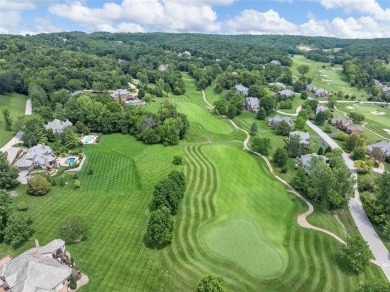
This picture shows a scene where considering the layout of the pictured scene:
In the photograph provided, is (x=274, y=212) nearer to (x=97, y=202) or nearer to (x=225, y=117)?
(x=97, y=202)

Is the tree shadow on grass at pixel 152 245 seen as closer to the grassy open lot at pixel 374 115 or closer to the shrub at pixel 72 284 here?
the shrub at pixel 72 284

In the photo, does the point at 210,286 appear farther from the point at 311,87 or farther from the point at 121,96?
the point at 311,87

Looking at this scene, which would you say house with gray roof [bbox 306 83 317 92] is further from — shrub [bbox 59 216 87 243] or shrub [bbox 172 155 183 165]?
shrub [bbox 59 216 87 243]

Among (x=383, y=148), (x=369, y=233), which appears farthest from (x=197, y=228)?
(x=383, y=148)

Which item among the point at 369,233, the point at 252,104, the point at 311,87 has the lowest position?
the point at 311,87

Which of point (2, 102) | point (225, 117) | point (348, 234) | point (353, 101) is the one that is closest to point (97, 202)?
point (348, 234)

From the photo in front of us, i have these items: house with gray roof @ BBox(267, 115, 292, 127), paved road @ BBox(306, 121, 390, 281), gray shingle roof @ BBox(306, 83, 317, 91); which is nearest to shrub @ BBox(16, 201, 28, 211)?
paved road @ BBox(306, 121, 390, 281)
